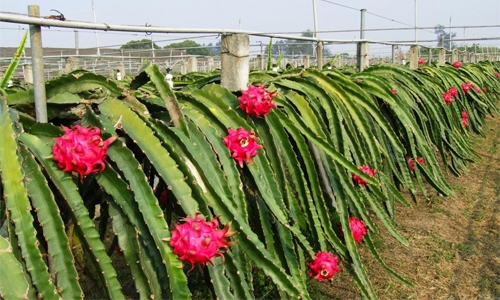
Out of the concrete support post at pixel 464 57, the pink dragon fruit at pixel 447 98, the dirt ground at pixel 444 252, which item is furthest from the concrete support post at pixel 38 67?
the concrete support post at pixel 464 57

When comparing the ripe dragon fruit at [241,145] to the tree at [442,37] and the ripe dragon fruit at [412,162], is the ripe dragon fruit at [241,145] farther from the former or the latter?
the tree at [442,37]

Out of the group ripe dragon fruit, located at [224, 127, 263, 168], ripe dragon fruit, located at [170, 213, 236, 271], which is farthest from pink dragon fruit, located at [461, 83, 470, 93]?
ripe dragon fruit, located at [170, 213, 236, 271]

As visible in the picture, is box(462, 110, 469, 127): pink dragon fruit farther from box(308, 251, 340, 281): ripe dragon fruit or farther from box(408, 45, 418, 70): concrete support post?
box(308, 251, 340, 281): ripe dragon fruit

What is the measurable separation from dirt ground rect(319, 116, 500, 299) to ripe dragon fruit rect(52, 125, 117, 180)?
1.68 m

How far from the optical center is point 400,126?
3.11 metres

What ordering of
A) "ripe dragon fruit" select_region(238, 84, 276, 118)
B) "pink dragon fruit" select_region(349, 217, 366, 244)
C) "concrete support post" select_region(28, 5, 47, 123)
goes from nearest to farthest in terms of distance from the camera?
"concrete support post" select_region(28, 5, 47, 123)
"ripe dragon fruit" select_region(238, 84, 276, 118)
"pink dragon fruit" select_region(349, 217, 366, 244)

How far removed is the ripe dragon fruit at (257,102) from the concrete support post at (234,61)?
30 cm

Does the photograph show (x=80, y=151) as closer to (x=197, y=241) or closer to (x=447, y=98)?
(x=197, y=241)

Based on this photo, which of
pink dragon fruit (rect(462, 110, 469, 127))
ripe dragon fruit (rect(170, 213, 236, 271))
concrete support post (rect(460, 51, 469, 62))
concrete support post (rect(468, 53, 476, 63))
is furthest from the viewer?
concrete support post (rect(468, 53, 476, 63))

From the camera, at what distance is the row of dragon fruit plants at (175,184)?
3.74 ft

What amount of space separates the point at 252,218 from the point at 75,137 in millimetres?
780

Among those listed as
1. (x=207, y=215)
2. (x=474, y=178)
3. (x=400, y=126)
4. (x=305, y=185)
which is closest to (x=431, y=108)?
(x=400, y=126)

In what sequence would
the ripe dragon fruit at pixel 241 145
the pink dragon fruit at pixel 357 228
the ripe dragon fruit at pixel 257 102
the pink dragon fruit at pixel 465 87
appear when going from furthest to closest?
the pink dragon fruit at pixel 465 87
the pink dragon fruit at pixel 357 228
the ripe dragon fruit at pixel 257 102
the ripe dragon fruit at pixel 241 145

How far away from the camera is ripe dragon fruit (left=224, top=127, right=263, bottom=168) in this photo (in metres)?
1.61
